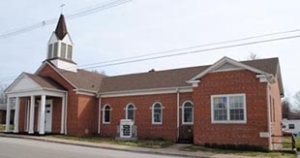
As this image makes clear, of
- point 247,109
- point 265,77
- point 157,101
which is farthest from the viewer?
point 157,101

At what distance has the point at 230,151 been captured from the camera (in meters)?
20.4

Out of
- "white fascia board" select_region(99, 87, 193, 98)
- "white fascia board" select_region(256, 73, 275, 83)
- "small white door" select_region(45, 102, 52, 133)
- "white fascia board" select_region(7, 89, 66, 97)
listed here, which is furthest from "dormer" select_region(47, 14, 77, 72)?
"white fascia board" select_region(256, 73, 275, 83)

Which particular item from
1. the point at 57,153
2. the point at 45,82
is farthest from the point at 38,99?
the point at 57,153

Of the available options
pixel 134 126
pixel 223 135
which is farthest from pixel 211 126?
pixel 134 126

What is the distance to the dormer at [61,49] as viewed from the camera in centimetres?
3416

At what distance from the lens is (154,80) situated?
30.0m

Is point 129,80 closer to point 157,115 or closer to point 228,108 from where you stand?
point 157,115

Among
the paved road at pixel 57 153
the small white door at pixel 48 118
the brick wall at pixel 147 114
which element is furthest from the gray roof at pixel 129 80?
the paved road at pixel 57 153

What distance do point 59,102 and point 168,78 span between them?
10.2m

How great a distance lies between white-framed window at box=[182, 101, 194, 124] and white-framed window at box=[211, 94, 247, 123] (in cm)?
361

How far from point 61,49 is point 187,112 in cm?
1564

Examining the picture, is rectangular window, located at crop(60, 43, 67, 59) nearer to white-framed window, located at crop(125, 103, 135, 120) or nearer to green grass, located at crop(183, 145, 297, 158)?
white-framed window, located at crop(125, 103, 135, 120)

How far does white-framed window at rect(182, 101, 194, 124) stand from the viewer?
1020 inches

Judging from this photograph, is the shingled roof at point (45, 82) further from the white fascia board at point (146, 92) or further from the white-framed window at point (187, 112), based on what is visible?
the white-framed window at point (187, 112)
